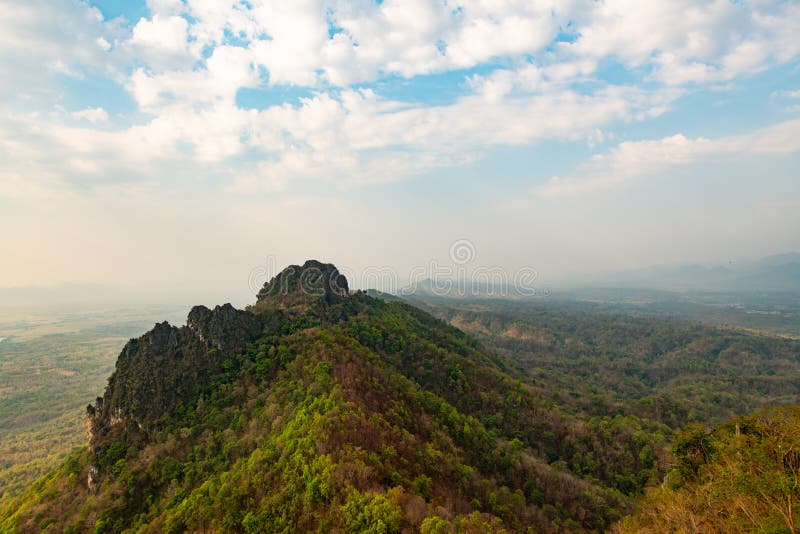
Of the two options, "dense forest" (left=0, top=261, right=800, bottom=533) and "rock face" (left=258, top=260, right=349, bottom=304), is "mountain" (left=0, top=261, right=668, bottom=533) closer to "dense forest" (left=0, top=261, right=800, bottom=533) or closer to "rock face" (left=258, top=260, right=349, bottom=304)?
"dense forest" (left=0, top=261, right=800, bottom=533)

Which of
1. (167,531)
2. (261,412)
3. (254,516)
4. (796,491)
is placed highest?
(796,491)

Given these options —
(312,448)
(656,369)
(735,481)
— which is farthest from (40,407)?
(656,369)

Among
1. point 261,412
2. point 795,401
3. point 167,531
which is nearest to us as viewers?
point 167,531

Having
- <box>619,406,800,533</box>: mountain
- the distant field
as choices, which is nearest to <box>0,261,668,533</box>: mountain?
<box>619,406,800,533</box>: mountain

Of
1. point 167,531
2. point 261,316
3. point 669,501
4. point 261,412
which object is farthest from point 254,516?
point 261,316

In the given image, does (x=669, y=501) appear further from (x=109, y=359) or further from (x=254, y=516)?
(x=109, y=359)

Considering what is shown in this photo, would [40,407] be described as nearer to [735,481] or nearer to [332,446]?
[332,446]

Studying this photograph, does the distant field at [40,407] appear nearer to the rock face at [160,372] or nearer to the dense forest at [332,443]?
the rock face at [160,372]

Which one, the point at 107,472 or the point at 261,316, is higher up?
the point at 261,316
